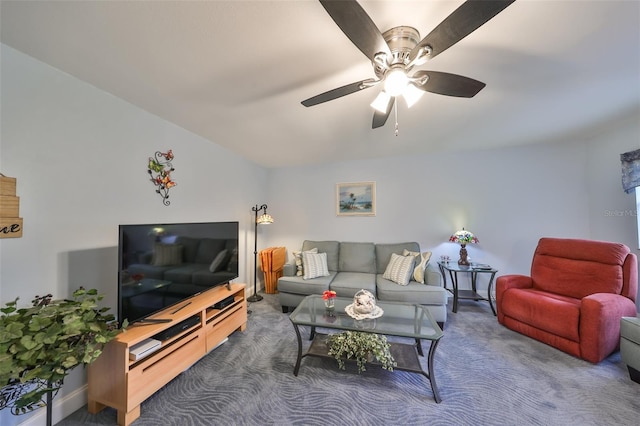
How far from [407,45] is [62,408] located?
3.12 m

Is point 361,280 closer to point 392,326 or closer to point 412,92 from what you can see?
point 392,326

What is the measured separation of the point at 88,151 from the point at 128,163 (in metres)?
0.28

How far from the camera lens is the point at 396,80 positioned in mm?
1206

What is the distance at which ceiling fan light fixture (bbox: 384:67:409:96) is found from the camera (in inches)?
47.1

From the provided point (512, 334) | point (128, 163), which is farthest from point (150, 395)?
point (512, 334)

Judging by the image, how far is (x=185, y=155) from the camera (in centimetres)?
249

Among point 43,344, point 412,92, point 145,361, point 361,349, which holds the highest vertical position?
point 412,92

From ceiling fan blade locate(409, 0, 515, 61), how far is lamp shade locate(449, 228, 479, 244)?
111 inches

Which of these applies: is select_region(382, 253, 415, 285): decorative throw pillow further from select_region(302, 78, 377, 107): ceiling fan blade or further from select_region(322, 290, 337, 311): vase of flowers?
Answer: select_region(302, 78, 377, 107): ceiling fan blade

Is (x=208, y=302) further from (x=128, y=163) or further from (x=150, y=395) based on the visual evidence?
(x=128, y=163)

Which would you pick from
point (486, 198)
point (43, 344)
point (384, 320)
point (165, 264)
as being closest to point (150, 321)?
point (165, 264)

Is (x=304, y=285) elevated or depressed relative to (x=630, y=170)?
depressed

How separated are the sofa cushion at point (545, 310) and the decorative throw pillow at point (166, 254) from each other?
347 centimetres

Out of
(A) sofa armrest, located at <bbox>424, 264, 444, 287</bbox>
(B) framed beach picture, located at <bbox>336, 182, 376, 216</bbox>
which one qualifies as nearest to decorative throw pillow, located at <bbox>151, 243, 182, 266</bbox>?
(B) framed beach picture, located at <bbox>336, 182, 376, 216</bbox>
